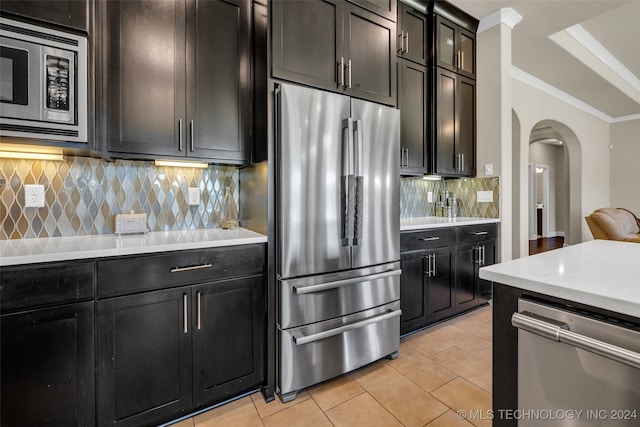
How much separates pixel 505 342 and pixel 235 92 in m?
1.93

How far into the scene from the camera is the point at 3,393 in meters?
1.20

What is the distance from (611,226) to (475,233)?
330cm

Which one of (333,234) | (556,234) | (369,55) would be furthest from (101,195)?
(556,234)

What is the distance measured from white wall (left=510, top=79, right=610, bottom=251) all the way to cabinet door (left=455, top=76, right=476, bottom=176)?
222 centimetres

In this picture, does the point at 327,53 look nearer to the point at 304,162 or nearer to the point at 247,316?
the point at 304,162

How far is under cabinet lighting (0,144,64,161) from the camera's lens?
5.15ft

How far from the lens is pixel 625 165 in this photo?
22.1ft

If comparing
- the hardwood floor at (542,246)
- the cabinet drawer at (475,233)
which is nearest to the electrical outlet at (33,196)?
the cabinet drawer at (475,233)

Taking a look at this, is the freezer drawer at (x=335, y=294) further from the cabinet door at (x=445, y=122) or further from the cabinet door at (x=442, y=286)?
the cabinet door at (x=445, y=122)

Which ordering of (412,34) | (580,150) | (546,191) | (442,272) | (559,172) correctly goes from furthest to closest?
(559,172)
(546,191)
(580,150)
(412,34)
(442,272)

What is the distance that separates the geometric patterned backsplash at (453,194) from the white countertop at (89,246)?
207 cm

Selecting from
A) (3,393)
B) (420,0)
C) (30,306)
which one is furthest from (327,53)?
(3,393)

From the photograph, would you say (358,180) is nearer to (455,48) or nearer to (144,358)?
(144,358)

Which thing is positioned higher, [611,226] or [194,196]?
[194,196]
